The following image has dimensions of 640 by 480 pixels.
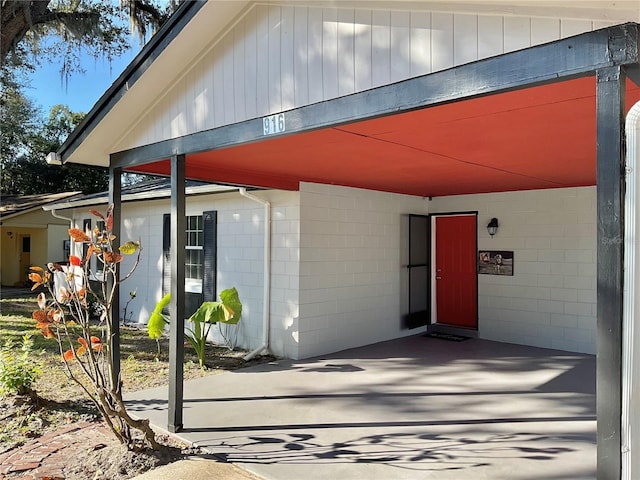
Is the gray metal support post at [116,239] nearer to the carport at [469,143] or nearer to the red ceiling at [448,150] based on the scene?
the carport at [469,143]

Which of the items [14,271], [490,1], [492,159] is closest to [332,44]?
[490,1]

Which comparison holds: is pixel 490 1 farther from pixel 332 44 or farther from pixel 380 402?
pixel 380 402

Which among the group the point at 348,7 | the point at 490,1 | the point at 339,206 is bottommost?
the point at 339,206

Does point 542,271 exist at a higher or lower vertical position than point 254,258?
lower

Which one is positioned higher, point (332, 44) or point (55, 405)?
point (332, 44)

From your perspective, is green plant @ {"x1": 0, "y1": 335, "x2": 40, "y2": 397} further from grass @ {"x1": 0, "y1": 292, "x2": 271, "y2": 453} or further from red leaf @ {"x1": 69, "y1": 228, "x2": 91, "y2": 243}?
red leaf @ {"x1": 69, "y1": 228, "x2": 91, "y2": 243}

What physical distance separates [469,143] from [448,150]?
34 centimetres

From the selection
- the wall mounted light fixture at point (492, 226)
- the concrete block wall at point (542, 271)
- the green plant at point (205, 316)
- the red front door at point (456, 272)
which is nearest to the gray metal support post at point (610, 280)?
the green plant at point (205, 316)

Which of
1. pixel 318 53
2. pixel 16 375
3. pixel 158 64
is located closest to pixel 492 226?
pixel 318 53

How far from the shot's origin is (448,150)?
14.4ft

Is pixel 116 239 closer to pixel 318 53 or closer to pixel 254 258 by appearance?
pixel 254 258

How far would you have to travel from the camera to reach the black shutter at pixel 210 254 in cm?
809

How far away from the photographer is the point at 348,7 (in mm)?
3020

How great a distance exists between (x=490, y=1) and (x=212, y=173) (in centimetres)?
407
